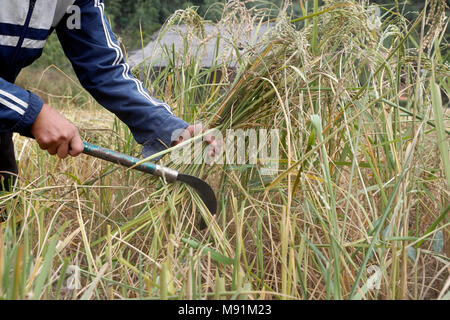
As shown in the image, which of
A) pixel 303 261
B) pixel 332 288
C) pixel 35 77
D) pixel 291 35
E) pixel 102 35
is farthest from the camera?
pixel 35 77

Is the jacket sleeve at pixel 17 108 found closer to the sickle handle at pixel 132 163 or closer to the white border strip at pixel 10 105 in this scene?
the white border strip at pixel 10 105

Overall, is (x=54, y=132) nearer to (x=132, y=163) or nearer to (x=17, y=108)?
(x=17, y=108)

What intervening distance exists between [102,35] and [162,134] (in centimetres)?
36

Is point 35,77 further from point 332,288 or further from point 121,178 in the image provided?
point 332,288

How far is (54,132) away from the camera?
43.7 inches

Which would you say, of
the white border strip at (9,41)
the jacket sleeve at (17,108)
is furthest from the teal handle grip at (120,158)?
the white border strip at (9,41)

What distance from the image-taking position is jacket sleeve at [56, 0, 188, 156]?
1265 mm

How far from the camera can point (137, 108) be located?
1.27 meters

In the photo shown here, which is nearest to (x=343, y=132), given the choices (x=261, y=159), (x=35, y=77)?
(x=261, y=159)

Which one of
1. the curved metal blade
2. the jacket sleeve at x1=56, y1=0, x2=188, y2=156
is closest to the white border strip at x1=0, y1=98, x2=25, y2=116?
the jacket sleeve at x1=56, y1=0, x2=188, y2=156

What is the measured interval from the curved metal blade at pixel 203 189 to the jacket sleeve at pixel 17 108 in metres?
0.38

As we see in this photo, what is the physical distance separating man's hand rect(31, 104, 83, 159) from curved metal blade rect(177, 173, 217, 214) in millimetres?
263

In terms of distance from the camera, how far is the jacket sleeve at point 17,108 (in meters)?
1.08

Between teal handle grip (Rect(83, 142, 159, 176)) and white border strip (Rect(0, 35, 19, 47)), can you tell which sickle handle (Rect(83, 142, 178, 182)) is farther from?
white border strip (Rect(0, 35, 19, 47))
